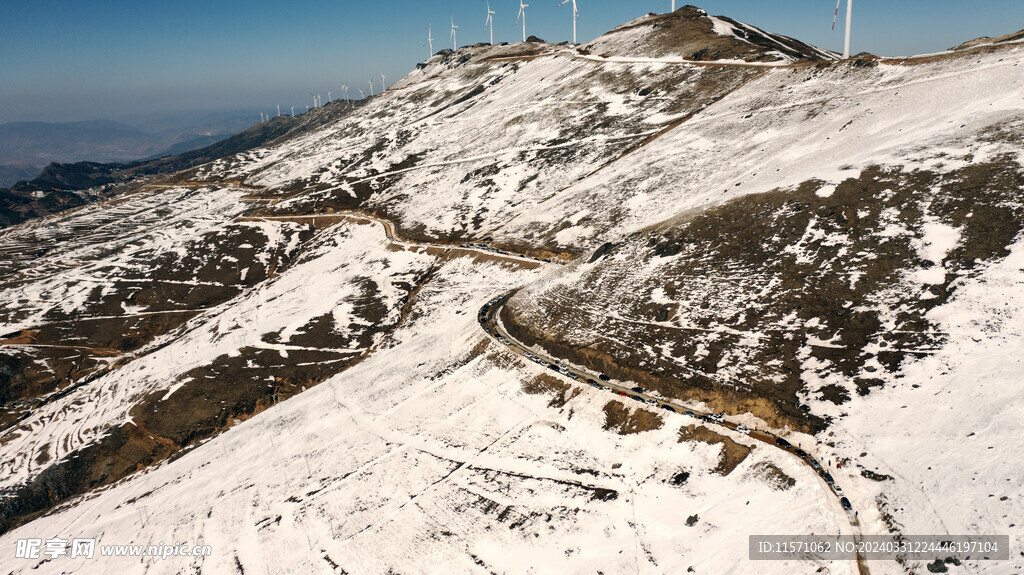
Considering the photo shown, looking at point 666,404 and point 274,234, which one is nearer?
point 666,404

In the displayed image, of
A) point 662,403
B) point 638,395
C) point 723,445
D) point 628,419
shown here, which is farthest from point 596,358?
point 723,445

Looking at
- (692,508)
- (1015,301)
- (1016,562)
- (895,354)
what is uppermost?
(1015,301)

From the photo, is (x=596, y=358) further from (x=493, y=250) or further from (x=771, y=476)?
(x=493, y=250)

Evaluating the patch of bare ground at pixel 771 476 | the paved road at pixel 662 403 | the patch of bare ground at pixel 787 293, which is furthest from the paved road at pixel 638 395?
the patch of bare ground at pixel 771 476

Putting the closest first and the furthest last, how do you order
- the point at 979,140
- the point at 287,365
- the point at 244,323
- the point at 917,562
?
the point at 917,562 → the point at 979,140 → the point at 287,365 → the point at 244,323

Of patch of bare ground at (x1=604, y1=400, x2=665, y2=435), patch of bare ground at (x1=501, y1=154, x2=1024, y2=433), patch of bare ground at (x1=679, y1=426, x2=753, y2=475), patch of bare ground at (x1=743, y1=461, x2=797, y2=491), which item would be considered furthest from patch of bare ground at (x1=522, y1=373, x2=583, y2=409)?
patch of bare ground at (x1=743, y1=461, x2=797, y2=491)

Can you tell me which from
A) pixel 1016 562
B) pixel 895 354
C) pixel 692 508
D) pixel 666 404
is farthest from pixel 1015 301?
pixel 692 508

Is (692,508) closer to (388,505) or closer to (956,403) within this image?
(956,403)

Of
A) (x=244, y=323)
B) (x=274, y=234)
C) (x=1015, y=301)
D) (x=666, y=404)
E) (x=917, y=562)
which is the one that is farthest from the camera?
(x=274, y=234)
